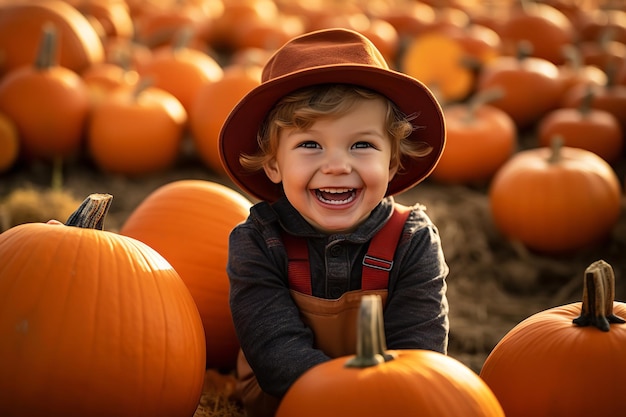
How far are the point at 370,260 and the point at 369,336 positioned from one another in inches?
26.8

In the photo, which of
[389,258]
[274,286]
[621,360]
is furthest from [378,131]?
[621,360]

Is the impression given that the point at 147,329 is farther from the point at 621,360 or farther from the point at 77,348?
the point at 621,360

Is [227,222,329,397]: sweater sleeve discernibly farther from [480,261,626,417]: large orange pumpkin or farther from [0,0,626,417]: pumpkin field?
[480,261,626,417]: large orange pumpkin

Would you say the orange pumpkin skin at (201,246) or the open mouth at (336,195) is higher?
the open mouth at (336,195)

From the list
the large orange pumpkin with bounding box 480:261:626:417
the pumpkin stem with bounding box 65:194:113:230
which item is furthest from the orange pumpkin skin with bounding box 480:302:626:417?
the pumpkin stem with bounding box 65:194:113:230

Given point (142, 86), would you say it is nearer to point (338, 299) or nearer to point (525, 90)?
point (525, 90)

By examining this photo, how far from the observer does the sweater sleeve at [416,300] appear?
279 cm

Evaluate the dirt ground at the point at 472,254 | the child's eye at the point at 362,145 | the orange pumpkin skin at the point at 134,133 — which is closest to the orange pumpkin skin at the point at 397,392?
the child's eye at the point at 362,145

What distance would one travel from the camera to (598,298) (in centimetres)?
261

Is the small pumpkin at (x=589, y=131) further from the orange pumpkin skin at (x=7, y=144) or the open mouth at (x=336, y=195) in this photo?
the open mouth at (x=336, y=195)

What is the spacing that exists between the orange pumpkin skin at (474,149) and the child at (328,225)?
11.7 feet

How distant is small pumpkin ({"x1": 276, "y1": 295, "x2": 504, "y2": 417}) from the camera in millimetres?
2115

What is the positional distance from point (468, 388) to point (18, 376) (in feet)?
3.81

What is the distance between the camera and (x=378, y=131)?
9.05 feet
